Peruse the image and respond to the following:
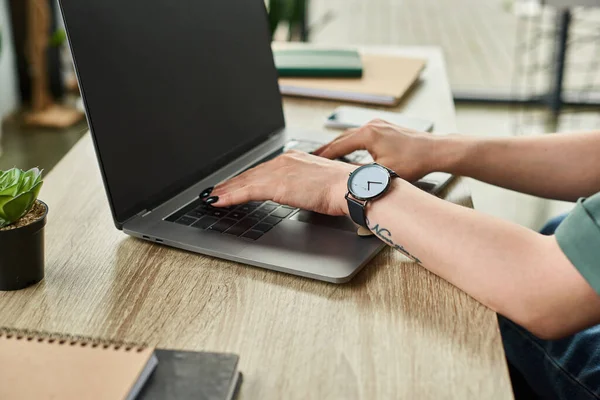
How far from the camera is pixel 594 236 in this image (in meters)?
0.68

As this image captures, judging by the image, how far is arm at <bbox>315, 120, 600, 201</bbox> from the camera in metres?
1.03

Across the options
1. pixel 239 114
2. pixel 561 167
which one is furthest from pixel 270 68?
pixel 561 167

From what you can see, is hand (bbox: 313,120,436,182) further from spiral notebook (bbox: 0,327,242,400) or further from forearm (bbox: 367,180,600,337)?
spiral notebook (bbox: 0,327,242,400)

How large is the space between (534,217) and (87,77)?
206 cm

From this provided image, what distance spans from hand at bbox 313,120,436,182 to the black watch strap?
0.68 feet

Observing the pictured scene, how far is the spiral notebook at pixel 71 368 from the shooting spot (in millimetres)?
566

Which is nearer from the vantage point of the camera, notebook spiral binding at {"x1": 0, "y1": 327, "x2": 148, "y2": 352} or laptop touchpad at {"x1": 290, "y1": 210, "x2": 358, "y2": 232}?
notebook spiral binding at {"x1": 0, "y1": 327, "x2": 148, "y2": 352}

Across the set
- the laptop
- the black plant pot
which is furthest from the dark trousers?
the black plant pot

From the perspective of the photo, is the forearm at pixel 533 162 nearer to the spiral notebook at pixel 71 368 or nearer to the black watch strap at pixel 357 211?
the black watch strap at pixel 357 211

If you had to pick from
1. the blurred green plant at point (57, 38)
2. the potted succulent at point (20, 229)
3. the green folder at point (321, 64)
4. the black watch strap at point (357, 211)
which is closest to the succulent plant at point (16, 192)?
the potted succulent at point (20, 229)

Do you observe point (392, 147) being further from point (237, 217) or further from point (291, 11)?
point (291, 11)

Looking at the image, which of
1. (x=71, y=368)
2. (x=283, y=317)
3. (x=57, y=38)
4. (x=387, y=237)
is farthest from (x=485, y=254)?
(x=57, y=38)

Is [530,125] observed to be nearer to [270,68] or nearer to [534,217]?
[534,217]

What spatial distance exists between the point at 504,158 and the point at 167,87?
53cm
